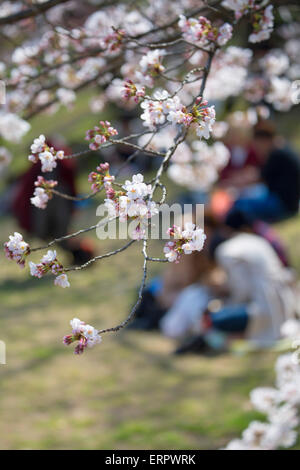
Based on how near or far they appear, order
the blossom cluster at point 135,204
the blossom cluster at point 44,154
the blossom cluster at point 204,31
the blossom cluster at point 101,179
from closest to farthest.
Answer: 1. the blossom cluster at point 135,204
2. the blossom cluster at point 101,179
3. the blossom cluster at point 44,154
4. the blossom cluster at point 204,31

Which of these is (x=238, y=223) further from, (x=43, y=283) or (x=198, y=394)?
(x=43, y=283)

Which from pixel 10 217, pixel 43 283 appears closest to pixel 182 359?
pixel 43 283

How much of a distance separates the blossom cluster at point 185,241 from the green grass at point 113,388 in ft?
6.92

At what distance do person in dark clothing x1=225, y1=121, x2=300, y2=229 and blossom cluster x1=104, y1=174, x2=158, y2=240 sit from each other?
5.29 meters

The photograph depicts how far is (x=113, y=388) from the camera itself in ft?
14.4

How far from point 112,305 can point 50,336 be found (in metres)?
0.83

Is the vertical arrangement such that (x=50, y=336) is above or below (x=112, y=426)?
above

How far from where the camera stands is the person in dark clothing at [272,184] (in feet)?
23.1

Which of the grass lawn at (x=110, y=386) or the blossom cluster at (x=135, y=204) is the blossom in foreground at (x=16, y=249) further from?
the grass lawn at (x=110, y=386)

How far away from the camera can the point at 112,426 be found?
152 inches

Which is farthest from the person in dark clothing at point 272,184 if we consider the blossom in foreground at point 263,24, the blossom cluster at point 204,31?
the blossom cluster at point 204,31

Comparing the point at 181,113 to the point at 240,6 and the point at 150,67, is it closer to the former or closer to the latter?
the point at 150,67

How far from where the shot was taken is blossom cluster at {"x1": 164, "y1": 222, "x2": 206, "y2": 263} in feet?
5.50

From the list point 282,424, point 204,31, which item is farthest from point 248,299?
point 204,31
